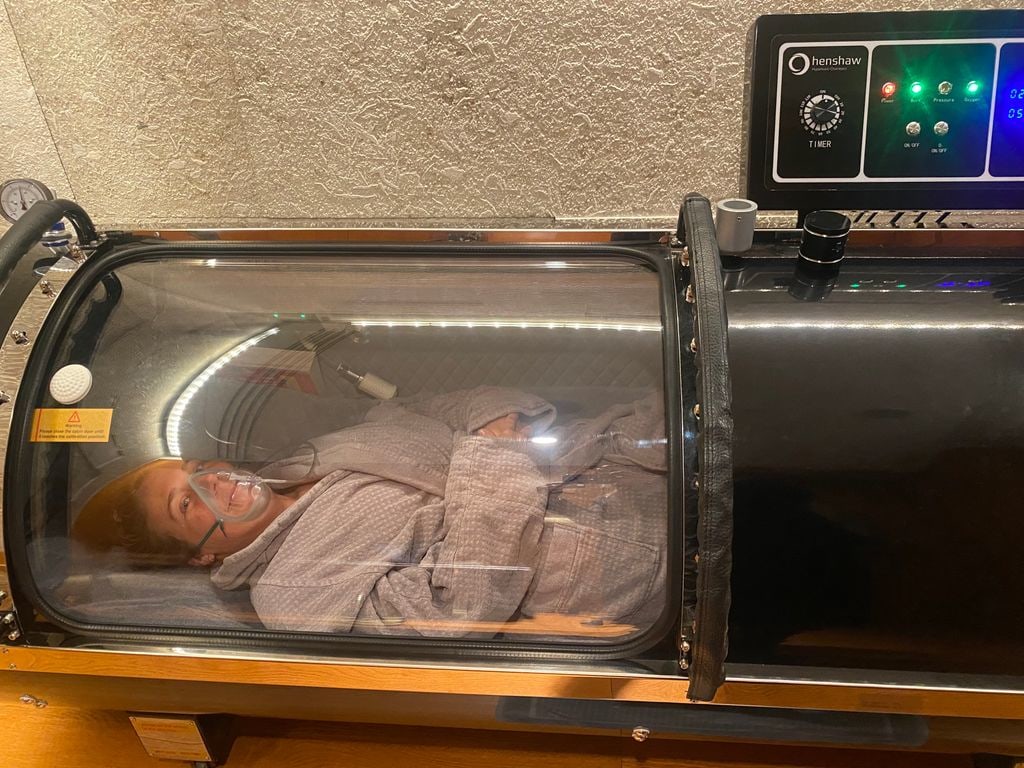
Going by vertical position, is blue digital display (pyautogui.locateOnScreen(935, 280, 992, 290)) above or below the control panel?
below

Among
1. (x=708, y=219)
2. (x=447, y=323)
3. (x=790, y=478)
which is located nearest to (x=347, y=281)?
(x=447, y=323)

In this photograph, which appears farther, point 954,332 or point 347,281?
point 347,281

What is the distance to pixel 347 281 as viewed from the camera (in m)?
1.01

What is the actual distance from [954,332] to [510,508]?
1.75 feet

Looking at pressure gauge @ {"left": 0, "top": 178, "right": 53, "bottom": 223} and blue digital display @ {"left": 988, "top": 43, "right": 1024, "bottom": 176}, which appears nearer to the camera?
blue digital display @ {"left": 988, "top": 43, "right": 1024, "bottom": 176}

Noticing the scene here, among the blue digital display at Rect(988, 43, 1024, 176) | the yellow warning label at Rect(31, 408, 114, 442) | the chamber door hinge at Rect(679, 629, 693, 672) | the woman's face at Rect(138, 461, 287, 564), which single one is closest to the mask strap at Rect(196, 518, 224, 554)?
the woman's face at Rect(138, 461, 287, 564)

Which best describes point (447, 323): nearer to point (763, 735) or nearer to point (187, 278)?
point (187, 278)

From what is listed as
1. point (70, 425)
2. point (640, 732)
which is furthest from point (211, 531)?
point (640, 732)

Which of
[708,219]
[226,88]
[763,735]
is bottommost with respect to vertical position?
[763,735]

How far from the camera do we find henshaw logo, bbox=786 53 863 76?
87 cm

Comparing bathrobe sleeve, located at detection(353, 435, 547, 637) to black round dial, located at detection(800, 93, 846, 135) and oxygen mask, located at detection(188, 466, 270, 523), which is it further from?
black round dial, located at detection(800, 93, 846, 135)

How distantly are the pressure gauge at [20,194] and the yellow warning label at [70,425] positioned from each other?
455 mm

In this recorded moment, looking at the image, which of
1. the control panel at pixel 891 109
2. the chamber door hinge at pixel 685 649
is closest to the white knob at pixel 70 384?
the chamber door hinge at pixel 685 649

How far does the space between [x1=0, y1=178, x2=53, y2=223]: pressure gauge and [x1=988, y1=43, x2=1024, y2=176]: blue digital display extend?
1369 mm
